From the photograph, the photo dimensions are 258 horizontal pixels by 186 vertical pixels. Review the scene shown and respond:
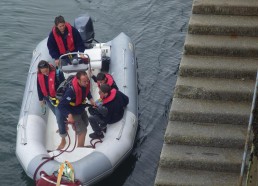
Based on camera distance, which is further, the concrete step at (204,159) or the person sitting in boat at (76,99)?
the person sitting in boat at (76,99)

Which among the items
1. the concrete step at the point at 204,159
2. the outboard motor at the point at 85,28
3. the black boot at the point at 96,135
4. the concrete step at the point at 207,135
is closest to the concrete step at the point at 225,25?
the concrete step at the point at 207,135

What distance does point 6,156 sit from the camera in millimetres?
8477

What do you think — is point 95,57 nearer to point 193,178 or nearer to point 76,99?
point 76,99

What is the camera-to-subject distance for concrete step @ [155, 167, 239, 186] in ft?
17.0

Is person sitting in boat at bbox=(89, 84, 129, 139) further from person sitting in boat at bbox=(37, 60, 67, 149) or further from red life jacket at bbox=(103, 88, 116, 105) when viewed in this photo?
person sitting in boat at bbox=(37, 60, 67, 149)

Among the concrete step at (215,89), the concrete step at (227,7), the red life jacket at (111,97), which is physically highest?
the concrete step at (227,7)

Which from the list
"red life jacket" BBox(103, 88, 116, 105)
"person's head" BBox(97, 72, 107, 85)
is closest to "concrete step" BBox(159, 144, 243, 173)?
"red life jacket" BBox(103, 88, 116, 105)

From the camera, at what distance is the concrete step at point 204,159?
530 cm

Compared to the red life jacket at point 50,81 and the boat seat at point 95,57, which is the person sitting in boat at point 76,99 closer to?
the red life jacket at point 50,81

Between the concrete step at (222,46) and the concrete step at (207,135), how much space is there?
3.36ft

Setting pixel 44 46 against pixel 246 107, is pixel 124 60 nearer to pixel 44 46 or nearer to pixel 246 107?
pixel 44 46

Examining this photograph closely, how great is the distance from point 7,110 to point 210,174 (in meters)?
5.72

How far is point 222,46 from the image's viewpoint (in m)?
5.92

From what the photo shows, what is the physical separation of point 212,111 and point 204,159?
0.63 metres
